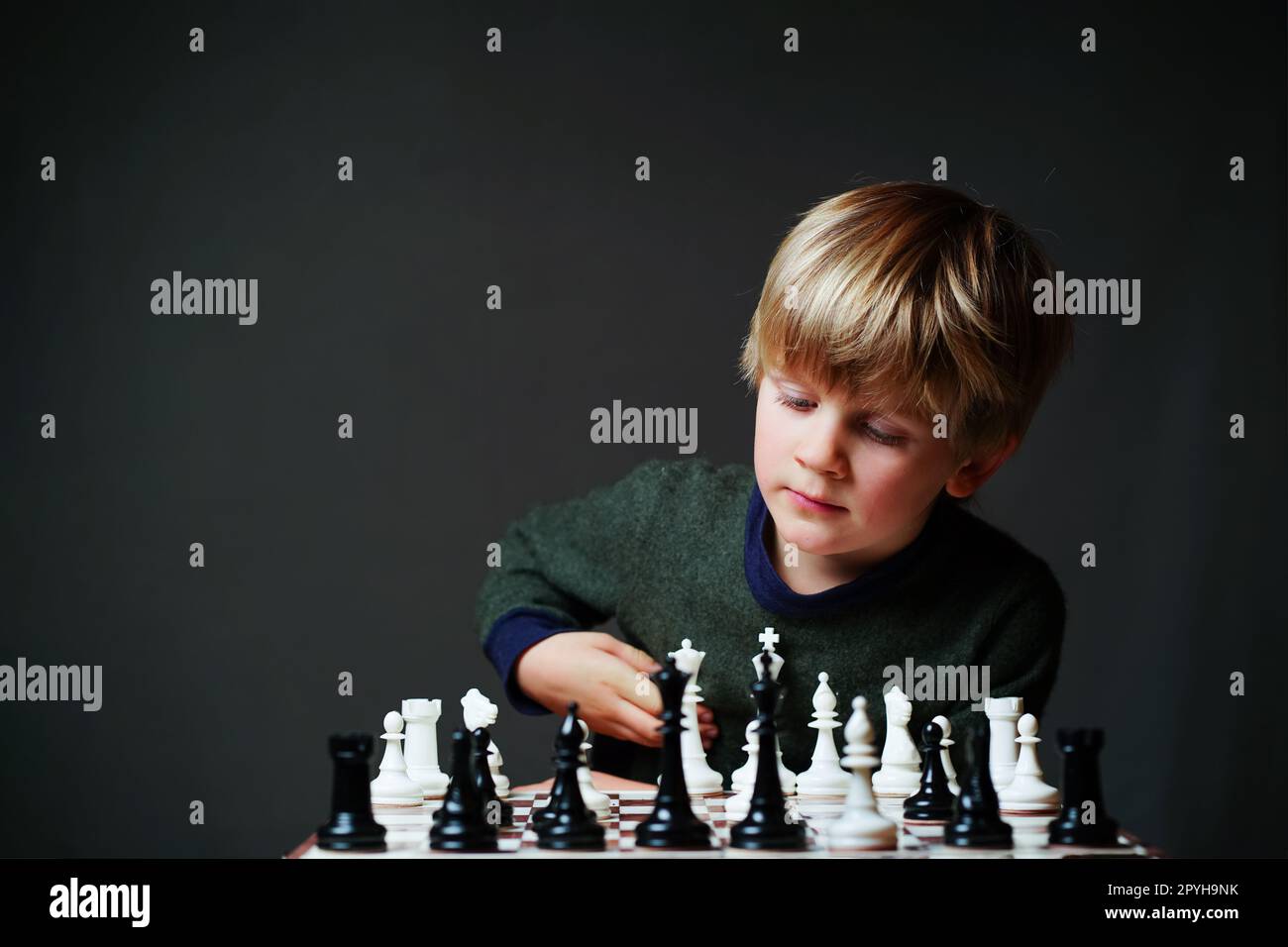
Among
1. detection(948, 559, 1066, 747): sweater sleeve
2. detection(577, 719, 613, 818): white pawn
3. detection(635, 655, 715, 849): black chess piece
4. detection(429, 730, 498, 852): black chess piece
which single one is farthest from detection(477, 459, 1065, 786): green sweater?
detection(429, 730, 498, 852): black chess piece

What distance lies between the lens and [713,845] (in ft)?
3.81

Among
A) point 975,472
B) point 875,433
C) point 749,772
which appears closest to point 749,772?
point 749,772

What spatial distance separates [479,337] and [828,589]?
2.99ft

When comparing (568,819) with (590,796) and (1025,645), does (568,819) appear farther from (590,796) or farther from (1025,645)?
(1025,645)

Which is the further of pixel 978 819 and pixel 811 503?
pixel 811 503

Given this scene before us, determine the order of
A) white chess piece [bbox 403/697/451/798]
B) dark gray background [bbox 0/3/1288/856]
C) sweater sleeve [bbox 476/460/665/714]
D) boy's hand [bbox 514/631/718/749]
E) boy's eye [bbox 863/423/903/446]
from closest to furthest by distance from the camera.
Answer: white chess piece [bbox 403/697/451/798]
boy's eye [bbox 863/423/903/446]
boy's hand [bbox 514/631/718/749]
sweater sleeve [bbox 476/460/665/714]
dark gray background [bbox 0/3/1288/856]

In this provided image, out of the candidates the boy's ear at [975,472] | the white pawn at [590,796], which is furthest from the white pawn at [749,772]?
the boy's ear at [975,472]

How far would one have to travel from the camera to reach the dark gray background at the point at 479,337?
7.91ft

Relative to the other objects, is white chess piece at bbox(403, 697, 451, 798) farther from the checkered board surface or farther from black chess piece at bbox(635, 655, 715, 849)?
black chess piece at bbox(635, 655, 715, 849)

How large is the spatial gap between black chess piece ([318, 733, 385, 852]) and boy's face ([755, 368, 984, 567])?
0.64 meters

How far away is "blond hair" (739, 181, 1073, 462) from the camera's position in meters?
1.66

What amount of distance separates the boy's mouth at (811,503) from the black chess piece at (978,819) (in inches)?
19.6
